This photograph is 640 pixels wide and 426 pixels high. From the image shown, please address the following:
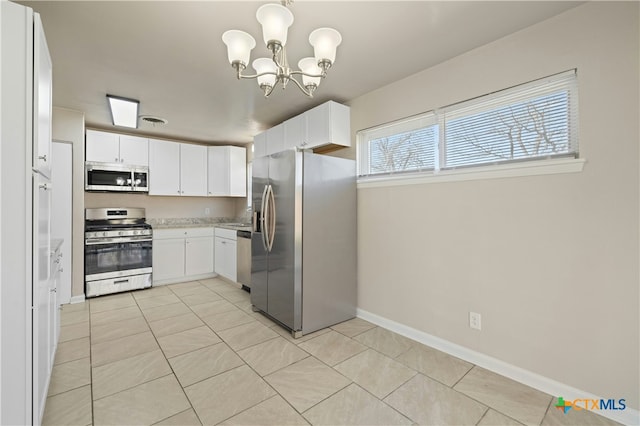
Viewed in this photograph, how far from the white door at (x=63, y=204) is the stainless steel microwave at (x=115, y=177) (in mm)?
451

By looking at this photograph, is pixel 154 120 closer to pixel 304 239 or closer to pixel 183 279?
pixel 183 279

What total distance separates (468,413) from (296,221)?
187 cm

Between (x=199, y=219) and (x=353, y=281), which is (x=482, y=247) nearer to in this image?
(x=353, y=281)

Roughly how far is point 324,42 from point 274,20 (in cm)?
29

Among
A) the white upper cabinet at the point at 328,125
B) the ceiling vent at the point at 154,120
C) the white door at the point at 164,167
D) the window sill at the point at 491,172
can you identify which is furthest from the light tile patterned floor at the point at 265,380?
the ceiling vent at the point at 154,120

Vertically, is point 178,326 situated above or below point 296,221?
below

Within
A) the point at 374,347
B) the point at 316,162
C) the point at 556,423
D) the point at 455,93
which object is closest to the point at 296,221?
the point at 316,162

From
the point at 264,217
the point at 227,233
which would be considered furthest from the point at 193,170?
the point at 264,217

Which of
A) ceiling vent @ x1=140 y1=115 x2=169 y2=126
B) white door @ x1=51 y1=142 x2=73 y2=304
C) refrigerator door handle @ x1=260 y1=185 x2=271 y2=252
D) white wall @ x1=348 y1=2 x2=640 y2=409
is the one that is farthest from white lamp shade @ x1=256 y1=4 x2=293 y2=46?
white door @ x1=51 y1=142 x2=73 y2=304

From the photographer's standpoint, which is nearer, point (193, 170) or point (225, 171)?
point (193, 170)

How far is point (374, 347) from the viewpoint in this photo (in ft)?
8.29

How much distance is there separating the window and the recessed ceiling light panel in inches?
113

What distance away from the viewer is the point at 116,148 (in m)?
4.27

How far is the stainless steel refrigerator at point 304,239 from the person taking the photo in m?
2.75
